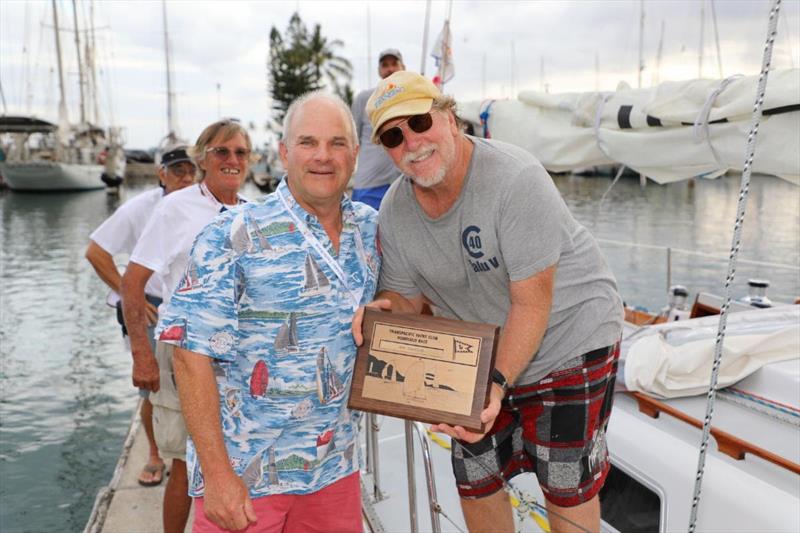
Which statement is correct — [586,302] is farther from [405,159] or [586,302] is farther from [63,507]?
[63,507]

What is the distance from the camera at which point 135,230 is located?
390cm

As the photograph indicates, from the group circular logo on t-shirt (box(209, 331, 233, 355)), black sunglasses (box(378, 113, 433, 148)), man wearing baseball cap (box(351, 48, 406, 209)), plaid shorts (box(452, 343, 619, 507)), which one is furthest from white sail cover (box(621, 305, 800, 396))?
circular logo on t-shirt (box(209, 331, 233, 355))

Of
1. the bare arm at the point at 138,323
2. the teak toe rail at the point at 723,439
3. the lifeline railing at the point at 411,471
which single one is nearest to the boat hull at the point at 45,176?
the bare arm at the point at 138,323

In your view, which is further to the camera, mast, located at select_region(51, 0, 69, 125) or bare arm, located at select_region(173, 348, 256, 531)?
mast, located at select_region(51, 0, 69, 125)

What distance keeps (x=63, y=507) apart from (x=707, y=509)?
20.2 feet

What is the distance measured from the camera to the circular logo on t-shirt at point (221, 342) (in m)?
1.83

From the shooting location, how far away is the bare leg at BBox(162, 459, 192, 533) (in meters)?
2.98

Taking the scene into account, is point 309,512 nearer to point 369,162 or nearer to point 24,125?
point 369,162

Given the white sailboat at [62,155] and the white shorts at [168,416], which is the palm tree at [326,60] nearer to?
the white sailboat at [62,155]

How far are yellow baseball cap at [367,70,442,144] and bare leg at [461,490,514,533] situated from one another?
1481mm

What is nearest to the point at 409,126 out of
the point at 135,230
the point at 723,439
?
the point at 723,439

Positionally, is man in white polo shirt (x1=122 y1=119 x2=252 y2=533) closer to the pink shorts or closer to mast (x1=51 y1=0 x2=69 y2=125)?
the pink shorts

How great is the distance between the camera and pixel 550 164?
404cm

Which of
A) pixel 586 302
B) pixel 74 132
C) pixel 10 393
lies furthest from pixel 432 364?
pixel 74 132
